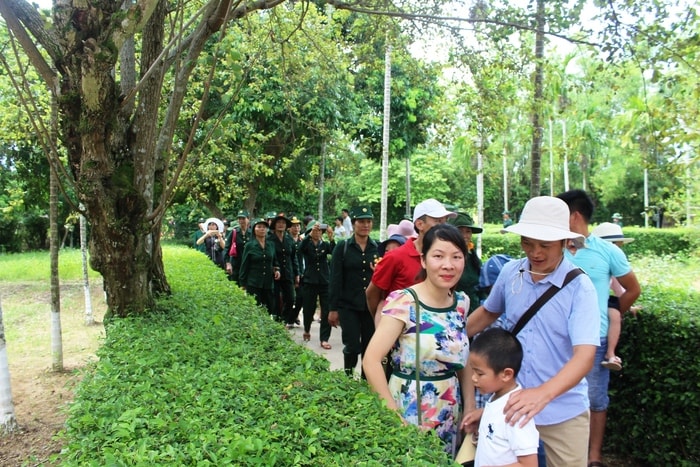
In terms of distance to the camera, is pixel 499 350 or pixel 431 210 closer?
pixel 499 350

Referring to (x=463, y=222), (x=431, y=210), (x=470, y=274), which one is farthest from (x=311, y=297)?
(x=431, y=210)

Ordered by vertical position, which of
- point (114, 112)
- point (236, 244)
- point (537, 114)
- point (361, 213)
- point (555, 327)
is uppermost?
point (537, 114)

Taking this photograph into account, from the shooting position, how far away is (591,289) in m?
2.75

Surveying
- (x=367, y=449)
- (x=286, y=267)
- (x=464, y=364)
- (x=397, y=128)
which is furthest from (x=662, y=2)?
(x=397, y=128)

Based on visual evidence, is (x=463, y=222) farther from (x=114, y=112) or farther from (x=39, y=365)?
(x=39, y=365)

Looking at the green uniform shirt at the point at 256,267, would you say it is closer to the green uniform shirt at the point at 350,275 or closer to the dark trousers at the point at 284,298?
the dark trousers at the point at 284,298

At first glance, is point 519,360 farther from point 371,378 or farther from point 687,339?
point 687,339

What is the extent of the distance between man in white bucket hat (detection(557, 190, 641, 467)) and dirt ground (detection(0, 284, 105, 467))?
132 inches

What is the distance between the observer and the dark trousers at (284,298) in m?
9.73

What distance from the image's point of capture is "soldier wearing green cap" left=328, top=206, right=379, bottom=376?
6137mm

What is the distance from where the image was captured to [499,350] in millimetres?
2463

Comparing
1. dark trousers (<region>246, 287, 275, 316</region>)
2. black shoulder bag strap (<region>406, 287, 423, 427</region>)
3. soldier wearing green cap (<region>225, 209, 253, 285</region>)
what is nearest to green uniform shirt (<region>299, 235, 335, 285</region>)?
dark trousers (<region>246, 287, 275, 316</region>)

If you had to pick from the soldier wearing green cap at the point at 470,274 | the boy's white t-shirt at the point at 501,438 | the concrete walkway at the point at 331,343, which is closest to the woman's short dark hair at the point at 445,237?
the boy's white t-shirt at the point at 501,438

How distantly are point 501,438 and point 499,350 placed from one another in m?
0.36
